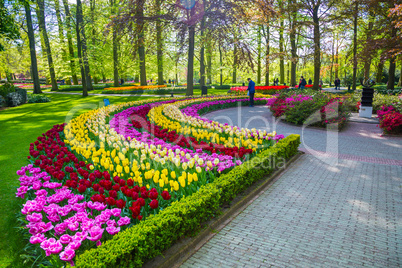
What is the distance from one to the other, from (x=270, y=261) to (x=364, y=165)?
15.9 feet

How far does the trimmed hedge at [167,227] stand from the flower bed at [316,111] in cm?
726

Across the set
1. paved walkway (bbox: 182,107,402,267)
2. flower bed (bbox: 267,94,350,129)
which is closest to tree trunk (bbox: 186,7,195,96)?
flower bed (bbox: 267,94,350,129)

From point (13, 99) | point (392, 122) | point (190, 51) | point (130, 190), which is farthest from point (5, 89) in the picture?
point (392, 122)

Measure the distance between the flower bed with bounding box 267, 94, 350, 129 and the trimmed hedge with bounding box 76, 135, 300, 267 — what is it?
726 cm

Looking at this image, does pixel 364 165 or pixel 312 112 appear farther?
pixel 312 112

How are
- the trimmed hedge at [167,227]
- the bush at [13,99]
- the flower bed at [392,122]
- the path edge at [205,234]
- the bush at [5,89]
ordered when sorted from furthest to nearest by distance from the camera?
the bush at [13,99] → the bush at [5,89] → the flower bed at [392,122] → the path edge at [205,234] → the trimmed hedge at [167,227]

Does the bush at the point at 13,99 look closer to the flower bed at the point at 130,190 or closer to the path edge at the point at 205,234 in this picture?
the flower bed at the point at 130,190

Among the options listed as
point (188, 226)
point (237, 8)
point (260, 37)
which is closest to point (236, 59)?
point (237, 8)

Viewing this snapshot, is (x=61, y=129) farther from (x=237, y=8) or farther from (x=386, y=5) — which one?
(x=386, y=5)

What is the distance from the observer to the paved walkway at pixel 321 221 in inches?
132

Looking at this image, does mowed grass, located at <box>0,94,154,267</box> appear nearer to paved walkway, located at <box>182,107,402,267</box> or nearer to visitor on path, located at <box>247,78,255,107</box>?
paved walkway, located at <box>182,107,402,267</box>

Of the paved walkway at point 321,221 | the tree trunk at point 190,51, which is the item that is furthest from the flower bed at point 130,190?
the tree trunk at point 190,51

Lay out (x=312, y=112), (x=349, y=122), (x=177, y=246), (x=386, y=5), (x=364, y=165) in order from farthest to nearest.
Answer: (x=386, y=5), (x=349, y=122), (x=312, y=112), (x=364, y=165), (x=177, y=246)

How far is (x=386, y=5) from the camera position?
64.9 feet
